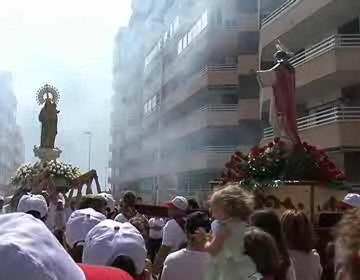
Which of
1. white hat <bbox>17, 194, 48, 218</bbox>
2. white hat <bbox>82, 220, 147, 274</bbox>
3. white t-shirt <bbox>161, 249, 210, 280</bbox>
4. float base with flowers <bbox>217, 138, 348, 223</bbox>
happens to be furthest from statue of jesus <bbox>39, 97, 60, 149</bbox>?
white hat <bbox>82, 220, 147, 274</bbox>

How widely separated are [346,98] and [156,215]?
14.3 meters

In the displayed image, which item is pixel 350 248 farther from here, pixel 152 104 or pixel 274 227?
pixel 152 104

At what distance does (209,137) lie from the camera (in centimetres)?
4272

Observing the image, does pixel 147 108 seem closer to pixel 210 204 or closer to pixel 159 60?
pixel 159 60

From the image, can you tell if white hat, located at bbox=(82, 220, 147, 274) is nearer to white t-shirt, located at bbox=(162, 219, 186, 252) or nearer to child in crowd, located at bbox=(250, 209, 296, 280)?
child in crowd, located at bbox=(250, 209, 296, 280)

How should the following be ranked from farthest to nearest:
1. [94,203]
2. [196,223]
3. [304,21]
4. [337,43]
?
[304,21] < [337,43] < [94,203] < [196,223]

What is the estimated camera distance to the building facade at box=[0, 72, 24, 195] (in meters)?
103

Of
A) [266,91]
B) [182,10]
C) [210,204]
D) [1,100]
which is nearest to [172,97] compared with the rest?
[182,10]

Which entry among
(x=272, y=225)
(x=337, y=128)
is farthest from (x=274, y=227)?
(x=337, y=128)

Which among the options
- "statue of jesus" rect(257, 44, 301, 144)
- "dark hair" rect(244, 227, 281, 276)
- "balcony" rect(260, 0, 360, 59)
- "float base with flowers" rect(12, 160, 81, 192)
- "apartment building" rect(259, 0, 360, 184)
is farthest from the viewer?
"balcony" rect(260, 0, 360, 59)

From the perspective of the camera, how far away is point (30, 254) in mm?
1788

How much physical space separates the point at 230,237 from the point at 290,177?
590cm

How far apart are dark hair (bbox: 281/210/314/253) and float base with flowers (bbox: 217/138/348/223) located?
3.78 m

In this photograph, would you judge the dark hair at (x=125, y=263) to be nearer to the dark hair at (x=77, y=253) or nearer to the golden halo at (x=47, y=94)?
the dark hair at (x=77, y=253)
